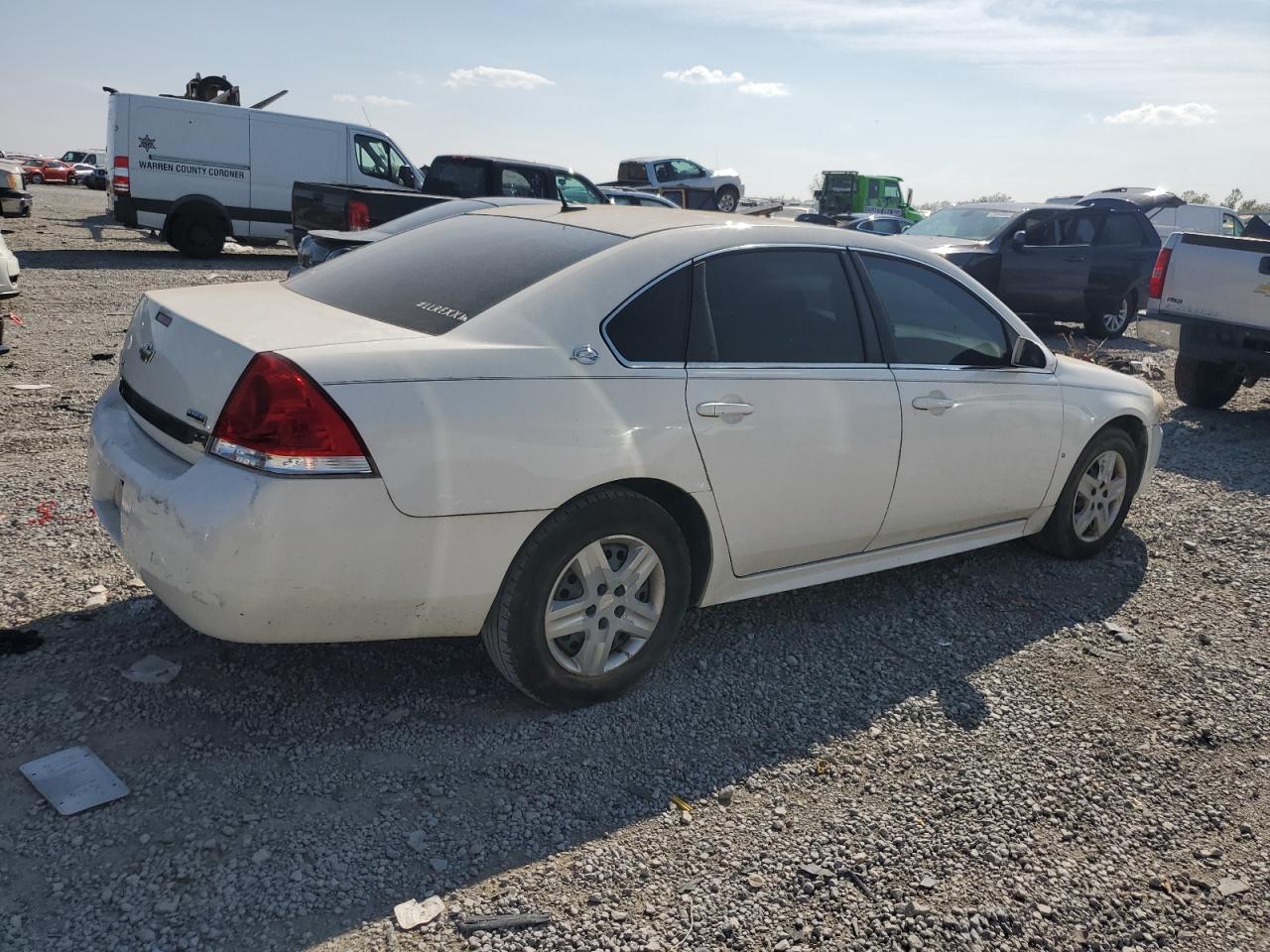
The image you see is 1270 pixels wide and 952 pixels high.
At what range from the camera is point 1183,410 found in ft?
32.1

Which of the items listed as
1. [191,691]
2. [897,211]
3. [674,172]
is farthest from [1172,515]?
[897,211]

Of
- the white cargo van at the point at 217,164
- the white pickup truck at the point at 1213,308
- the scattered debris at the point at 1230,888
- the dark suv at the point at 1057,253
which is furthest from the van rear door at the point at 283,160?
the scattered debris at the point at 1230,888

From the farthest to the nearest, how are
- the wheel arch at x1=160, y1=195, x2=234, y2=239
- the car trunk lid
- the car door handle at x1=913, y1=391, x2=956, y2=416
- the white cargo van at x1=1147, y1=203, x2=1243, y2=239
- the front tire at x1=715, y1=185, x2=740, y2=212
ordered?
the front tire at x1=715, y1=185, x2=740, y2=212 < the white cargo van at x1=1147, y1=203, x2=1243, y2=239 < the wheel arch at x1=160, y1=195, x2=234, y2=239 < the car door handle at x1=913, y1=391, x2=956, y2=416 < the car trunk lid

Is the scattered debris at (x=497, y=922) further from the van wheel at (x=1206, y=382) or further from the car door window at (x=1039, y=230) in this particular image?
the car door window at (x=1039, y=230)

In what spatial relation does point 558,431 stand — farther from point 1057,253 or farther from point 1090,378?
point 1057,253

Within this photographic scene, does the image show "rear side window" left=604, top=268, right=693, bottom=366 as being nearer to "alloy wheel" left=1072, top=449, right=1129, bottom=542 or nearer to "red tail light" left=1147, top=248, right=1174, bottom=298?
"alloy wheel" left=1072, top=449, right=1129, bottom=542

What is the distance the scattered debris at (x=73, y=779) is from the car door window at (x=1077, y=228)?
42.9 feet

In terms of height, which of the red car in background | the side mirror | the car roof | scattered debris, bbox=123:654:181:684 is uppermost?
the red car in background

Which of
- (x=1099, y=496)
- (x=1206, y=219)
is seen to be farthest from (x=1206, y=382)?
(x=1206, y=219)

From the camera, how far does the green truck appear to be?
39844 millimetres

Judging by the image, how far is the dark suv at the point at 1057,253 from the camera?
509 inches

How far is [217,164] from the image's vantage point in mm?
17344

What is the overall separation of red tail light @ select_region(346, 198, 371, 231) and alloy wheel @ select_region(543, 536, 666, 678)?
9980mm

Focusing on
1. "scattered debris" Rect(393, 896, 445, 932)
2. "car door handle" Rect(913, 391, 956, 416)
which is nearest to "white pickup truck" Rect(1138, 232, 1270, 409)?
"car door handle" Rect(913, 391, 956, 416)
